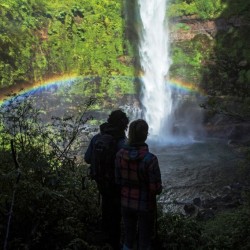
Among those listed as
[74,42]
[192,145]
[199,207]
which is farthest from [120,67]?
[199,207]

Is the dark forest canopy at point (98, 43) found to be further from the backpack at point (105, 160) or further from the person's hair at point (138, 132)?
the person's hair at point (138, 132)

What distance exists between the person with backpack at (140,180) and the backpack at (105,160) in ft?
0.98

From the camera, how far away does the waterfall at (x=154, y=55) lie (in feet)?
87.7

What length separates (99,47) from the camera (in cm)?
2961

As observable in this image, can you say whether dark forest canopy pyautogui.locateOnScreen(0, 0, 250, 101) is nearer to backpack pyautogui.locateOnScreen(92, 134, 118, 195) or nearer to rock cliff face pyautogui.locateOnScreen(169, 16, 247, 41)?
rock cliff face pyautogui.locateOnScreen(169, 16, 247, 41)

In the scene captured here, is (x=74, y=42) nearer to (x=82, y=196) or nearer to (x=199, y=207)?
(x=199, y=207)

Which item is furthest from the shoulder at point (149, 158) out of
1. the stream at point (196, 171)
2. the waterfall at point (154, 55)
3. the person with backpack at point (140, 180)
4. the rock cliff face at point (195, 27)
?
the rock cliff face at point (195, 27)

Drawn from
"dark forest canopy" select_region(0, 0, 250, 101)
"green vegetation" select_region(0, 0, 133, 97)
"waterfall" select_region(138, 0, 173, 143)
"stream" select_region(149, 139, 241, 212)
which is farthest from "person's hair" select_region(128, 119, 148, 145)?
"green vegetation" select_region(0, 0, 133, 97)

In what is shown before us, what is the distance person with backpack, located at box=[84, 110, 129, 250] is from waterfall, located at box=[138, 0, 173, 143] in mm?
22119

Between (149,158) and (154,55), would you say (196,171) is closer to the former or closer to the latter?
(149,158)

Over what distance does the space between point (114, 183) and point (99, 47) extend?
87.8ft

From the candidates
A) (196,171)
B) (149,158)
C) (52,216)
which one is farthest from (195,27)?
(149,158)

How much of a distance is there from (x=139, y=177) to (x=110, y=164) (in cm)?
56

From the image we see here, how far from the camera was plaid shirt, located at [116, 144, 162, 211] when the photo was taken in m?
3.37
